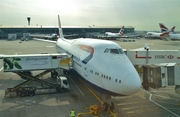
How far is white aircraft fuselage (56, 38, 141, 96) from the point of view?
1293cm

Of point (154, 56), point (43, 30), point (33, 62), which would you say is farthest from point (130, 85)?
point (43, 30)

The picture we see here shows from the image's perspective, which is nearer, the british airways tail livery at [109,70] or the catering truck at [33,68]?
the british airways tail livery at [109,70]

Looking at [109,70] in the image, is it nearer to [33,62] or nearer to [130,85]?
[130,85]

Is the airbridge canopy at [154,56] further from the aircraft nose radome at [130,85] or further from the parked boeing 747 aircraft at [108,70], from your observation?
the aircraft nose radome at [130,85]

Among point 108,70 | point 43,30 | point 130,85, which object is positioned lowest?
point 130,85

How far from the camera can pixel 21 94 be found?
1897cm

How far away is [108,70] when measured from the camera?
13953 mm

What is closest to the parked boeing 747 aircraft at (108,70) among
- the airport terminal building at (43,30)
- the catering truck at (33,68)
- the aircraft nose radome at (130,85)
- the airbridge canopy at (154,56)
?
the aircraft nose radome at (130,85)

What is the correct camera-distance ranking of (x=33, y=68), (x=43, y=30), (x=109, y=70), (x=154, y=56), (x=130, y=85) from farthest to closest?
(x=43, y=30)
(x=154, y=56)
(x=33, y=68)
(x=109, y=70)
(x=130, y=85)

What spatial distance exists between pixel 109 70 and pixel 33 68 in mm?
10577

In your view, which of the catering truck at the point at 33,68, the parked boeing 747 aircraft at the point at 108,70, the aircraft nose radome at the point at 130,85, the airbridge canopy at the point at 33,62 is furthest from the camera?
the airbridge canopy at the point at 33,62

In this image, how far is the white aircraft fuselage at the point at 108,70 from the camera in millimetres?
12930

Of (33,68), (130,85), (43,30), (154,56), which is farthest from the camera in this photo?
(43,30)

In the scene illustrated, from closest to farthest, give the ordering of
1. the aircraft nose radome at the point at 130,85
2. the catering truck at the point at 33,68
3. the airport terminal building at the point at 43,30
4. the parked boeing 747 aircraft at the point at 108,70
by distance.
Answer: the aircraft nose radome at the point at 130,85 < the parked boeing 747 aircraft at the point at 108,70 < the catering truck at the point at 33,68 < the airport terminal building at the point at 43,30
